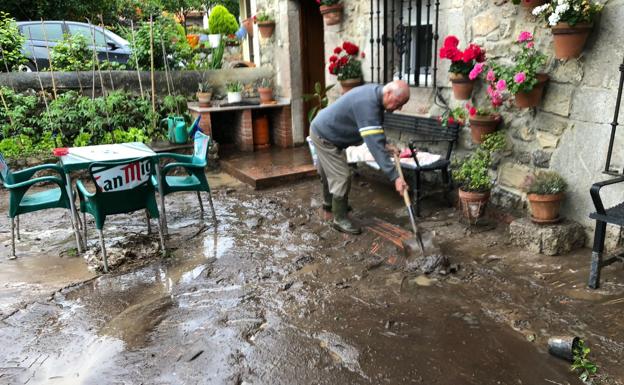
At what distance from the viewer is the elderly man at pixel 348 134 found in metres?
4.26

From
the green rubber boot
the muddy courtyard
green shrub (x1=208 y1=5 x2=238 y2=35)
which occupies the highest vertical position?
green shrub (x1=208 y1=5 x2=238 y2=35)

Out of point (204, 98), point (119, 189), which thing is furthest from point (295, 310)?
point (204, 98)

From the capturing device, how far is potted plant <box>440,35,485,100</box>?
4.75m

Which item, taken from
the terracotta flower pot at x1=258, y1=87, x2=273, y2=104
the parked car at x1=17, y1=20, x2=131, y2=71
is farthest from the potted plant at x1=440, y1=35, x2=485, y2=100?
the parked car at x1=17, y1=20, x2=131, y2=71

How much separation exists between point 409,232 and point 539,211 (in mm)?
1126

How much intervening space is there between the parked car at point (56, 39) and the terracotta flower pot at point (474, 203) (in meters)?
7.48

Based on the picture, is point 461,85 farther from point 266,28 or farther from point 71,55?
point 71,55

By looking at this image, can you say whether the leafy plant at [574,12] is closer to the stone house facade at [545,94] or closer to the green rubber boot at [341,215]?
the stone house facade at [545,94]

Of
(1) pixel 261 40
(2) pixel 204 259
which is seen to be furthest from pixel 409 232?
(1) pixel 261 40

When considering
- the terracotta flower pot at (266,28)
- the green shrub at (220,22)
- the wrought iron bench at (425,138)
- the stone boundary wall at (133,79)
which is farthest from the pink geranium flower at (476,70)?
the green shrub at (220,22)

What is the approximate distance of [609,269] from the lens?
377cm

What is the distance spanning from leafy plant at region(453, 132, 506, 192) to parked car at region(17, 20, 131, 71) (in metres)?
7.30

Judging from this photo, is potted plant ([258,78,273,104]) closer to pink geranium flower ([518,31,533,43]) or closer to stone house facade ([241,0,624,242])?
stone house facade ([241,0,624,242])

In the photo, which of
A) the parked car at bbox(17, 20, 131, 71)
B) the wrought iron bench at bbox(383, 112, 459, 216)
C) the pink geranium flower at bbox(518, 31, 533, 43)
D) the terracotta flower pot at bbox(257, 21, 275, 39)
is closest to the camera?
the pink geranium flower at bbox(518, 31, 533, 43)
